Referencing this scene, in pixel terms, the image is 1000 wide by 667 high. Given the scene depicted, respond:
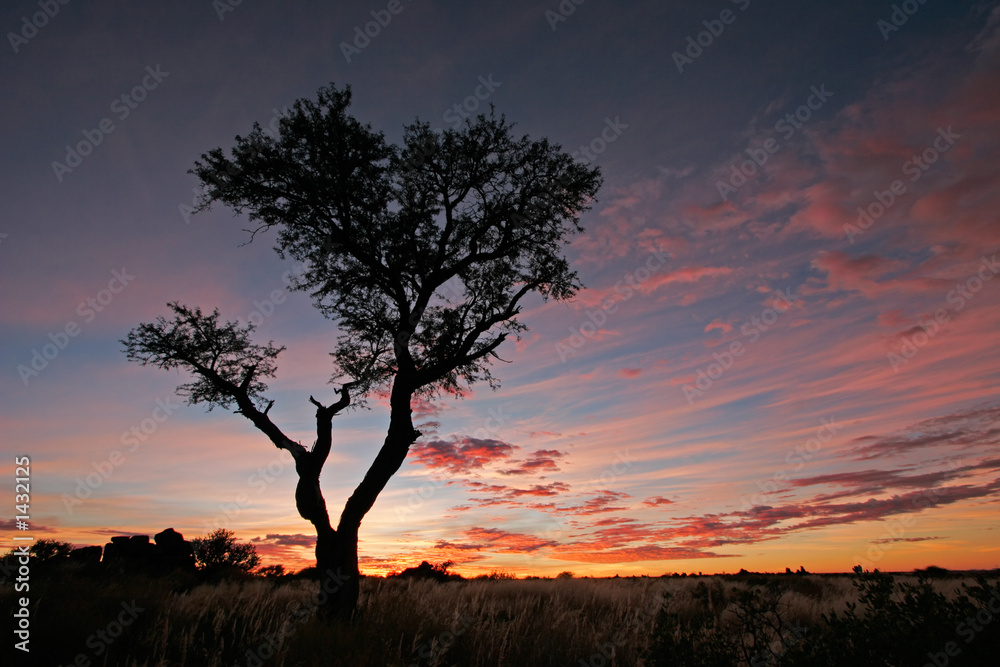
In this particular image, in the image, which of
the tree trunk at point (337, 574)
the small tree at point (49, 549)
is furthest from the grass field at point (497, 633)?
the small tree at point (49, 549)

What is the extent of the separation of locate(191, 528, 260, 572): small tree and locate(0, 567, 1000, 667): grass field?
62.5 feet

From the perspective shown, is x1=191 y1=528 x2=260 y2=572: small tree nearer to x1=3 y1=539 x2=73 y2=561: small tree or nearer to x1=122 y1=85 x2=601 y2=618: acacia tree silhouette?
x1=3 y1=539 x2=73 y2=561: small tree

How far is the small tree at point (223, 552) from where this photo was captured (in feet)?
89.7

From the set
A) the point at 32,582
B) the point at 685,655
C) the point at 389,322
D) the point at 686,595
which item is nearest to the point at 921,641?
the point at 685,655

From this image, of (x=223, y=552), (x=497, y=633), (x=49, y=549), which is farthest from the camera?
(x=223, y=552)

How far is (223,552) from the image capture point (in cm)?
2905

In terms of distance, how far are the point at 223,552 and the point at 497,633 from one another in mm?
27399

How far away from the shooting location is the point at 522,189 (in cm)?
1434

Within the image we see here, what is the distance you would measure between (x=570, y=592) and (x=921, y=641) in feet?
40.7

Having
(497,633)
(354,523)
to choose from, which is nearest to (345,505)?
(354,523)

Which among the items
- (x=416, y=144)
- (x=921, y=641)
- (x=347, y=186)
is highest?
(x=416, y=144)

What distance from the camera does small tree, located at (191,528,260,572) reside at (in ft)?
89.7

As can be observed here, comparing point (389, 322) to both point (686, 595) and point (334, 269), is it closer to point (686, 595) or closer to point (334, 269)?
point (334, 269)

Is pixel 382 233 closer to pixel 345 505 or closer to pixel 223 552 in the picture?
pixel 345 505
